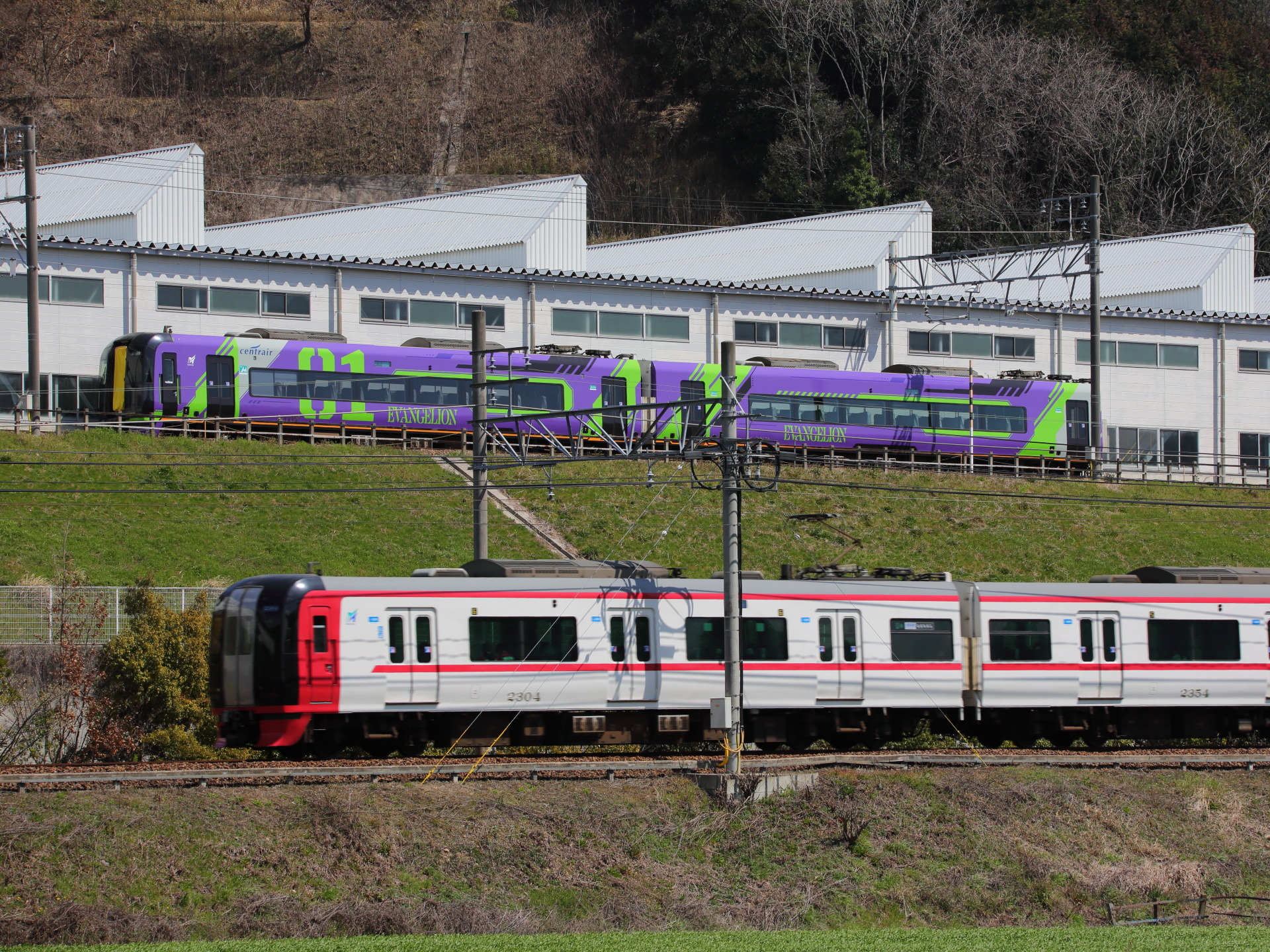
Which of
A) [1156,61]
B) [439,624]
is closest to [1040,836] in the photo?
[439,624]

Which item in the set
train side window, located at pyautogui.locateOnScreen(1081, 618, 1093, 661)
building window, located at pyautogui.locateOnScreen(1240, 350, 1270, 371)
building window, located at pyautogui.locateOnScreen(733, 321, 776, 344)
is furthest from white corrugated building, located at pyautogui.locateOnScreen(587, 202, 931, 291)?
train side window, located at pyautogui.locateOnScreen(1081, 618, 1093, 661)

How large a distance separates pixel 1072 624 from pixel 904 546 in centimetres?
1157

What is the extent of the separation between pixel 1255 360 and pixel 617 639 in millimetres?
38817

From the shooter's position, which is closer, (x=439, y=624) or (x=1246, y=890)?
(x=1246, y=890)

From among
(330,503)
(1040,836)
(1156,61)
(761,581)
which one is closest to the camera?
(1040,836)

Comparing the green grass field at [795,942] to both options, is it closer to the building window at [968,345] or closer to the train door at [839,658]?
the train door at [839,658]

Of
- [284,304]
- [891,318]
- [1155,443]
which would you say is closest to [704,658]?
[284,304]

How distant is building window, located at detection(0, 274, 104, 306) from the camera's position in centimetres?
4219

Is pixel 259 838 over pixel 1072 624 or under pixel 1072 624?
under

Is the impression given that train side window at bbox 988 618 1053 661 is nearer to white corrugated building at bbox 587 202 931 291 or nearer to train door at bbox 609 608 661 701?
train door at bbox 609 608 661 701

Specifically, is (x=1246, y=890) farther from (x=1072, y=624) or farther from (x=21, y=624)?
(x=21, y=624)

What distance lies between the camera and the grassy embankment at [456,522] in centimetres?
3195

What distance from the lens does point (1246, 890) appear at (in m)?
20.4

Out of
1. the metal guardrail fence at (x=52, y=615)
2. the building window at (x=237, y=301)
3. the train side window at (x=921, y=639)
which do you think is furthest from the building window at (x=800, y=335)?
the metal guardrail fence at (x=52, y=615)
